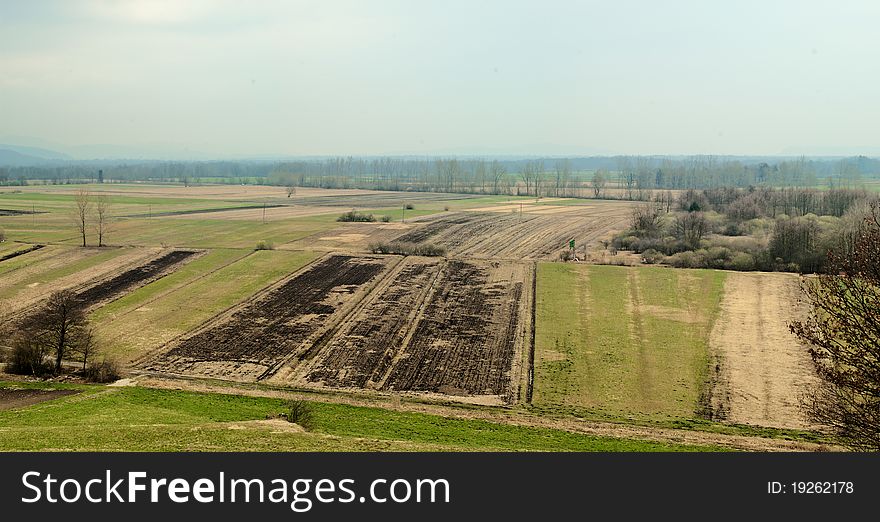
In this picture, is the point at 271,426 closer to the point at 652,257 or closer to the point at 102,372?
the point at 102,372

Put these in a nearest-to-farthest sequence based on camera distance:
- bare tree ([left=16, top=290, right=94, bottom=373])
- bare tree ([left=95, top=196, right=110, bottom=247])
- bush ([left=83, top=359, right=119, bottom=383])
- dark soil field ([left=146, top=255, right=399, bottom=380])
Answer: bush ([left=83, top=359, right=119, bottom=383])
bare tree ([left=16, top=290, right=94, bottom=373])
dark soil field ([left=146, top=255, right=399, bottom=380])
bare tree ([left=95, top=196, right=110, bottom=247])

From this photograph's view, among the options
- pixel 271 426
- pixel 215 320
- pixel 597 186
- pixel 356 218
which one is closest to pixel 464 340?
pixel 215 320

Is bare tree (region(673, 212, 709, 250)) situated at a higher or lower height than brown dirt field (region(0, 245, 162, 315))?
higher

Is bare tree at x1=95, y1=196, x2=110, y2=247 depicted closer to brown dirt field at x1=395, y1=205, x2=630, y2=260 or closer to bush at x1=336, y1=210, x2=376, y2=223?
bush at x1=336, y1=210, x2=376, y2=223

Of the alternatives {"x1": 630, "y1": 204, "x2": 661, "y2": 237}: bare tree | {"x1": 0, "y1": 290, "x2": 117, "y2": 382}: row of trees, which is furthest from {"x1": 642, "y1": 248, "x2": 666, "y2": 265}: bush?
{"x1": 0, "y1": 290, "x2": 117, "y2": 382}: row of trees

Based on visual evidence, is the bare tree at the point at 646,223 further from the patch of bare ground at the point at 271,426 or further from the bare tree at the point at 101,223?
the patch of bare ground at the point at 271,426
